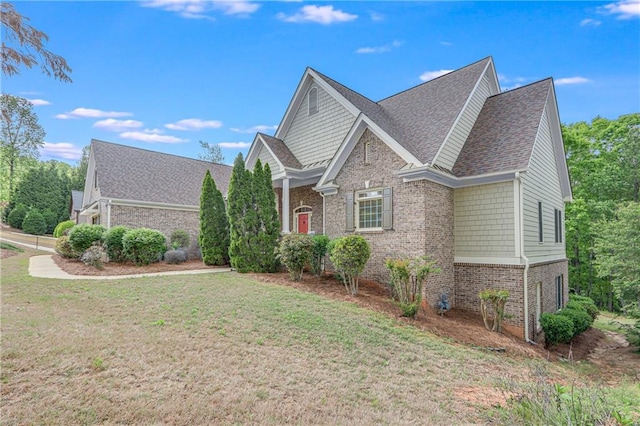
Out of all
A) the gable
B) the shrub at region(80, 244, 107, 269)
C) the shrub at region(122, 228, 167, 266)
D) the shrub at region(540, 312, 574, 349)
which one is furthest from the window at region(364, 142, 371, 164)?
the shrub at region(80, 244, 107, 269)

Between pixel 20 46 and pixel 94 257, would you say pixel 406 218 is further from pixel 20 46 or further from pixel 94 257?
pixel 94 257

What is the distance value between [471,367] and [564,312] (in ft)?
28.0

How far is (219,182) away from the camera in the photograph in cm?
2488

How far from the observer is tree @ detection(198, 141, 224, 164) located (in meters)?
48.7

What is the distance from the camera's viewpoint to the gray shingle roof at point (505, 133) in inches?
418

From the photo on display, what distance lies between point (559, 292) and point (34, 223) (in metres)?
44.8

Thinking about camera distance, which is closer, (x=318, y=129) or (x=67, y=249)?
(x=67, y=249)

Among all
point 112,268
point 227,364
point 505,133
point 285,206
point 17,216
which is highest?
point 505,133

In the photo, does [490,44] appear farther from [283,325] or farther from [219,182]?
[219,182]

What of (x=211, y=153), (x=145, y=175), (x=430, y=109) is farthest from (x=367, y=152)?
(x=211, y=153)

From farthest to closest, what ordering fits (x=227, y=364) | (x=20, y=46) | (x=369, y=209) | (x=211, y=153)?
(x=211, y=153), (x=369, y=209), (x=227, y=364), (x=20, y=46)

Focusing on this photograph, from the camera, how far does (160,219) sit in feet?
63.0

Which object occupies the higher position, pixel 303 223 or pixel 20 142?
pixel 20 142

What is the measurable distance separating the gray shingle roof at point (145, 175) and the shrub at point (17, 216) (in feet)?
83.0
